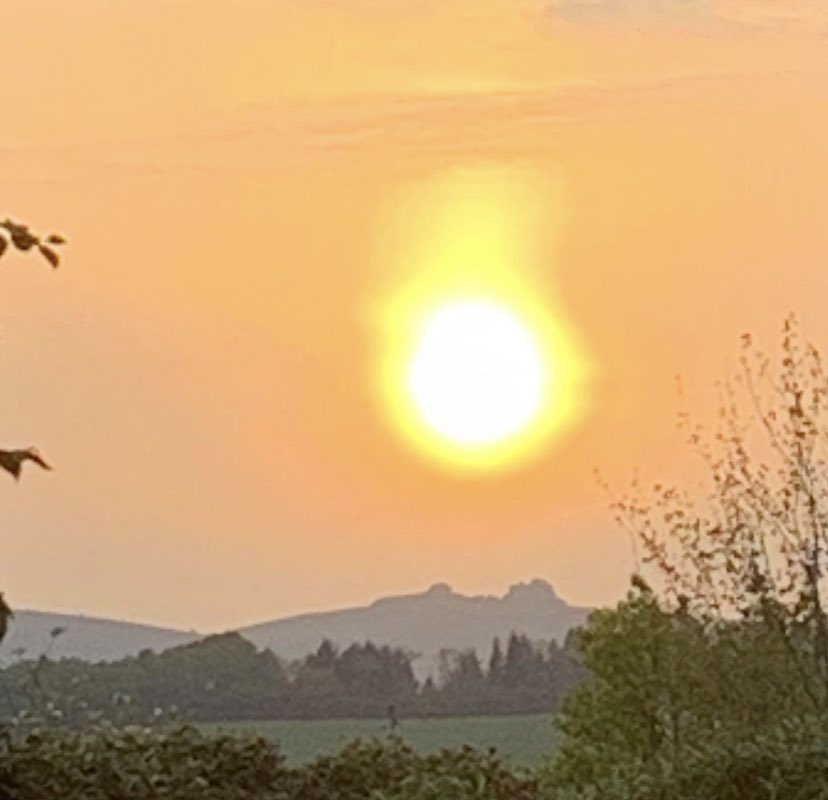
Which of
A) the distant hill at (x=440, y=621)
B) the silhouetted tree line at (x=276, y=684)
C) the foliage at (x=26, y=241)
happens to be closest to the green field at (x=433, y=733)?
the silhouetted tree line at (x=276, y=684)

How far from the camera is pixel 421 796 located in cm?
1287

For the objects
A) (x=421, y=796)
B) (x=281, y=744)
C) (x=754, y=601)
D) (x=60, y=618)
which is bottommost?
(x=421, y=796)

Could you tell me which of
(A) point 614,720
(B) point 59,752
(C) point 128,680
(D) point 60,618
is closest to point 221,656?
(D) point 60,618

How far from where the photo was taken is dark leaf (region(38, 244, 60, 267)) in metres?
8.58

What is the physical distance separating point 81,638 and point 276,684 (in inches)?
186

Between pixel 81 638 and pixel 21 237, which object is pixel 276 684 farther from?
pixel 21 237

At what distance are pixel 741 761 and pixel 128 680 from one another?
36.1ft

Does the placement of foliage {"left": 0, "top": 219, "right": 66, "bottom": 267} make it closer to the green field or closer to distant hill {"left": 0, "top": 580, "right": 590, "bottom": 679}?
the green field

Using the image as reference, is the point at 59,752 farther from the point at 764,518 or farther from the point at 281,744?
the point at 764,518

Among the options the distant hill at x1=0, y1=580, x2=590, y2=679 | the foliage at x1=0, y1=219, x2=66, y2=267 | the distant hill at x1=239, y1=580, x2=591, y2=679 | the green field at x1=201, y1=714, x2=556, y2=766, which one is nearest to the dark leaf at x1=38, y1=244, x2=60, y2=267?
the foliage at x1=0, y1=219, x2=66, y2=267

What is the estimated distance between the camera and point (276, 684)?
2870 centimetres

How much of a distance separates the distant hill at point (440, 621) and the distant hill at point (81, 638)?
463 inches

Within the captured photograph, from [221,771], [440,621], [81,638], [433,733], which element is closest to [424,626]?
[440,621]

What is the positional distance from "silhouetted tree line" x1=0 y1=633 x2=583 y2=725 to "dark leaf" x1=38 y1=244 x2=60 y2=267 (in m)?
6.89
